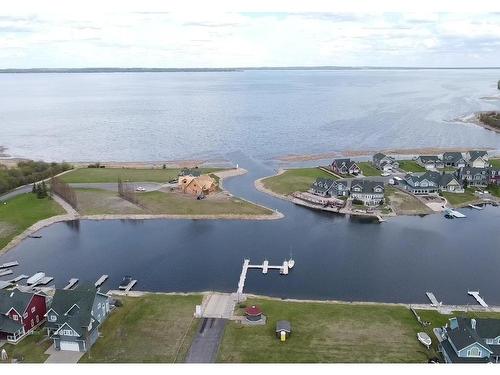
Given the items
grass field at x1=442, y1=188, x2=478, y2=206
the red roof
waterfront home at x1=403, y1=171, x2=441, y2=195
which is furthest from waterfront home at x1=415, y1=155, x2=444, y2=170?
the red roof

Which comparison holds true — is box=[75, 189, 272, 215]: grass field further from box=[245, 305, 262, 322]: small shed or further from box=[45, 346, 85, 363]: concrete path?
box=[45, 346, 85, 363]: concrete path

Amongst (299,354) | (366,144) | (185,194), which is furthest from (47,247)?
(366,144)

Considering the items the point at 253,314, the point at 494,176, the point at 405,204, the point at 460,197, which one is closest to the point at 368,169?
the point at 460,197

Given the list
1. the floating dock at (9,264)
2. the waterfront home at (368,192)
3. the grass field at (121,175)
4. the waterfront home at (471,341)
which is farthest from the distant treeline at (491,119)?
the floating dock at (9,264)

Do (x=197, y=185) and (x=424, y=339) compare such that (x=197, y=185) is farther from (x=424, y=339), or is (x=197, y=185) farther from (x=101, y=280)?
(x=424, y=339)

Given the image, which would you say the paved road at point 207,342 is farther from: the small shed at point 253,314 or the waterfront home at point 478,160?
the waterfront home at point 478,160
